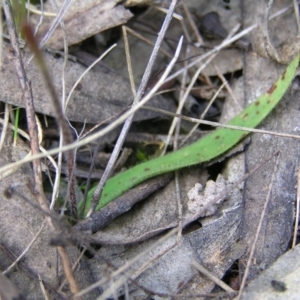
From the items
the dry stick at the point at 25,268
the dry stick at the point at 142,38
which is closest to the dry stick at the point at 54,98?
the dry stick at the point at 25,268

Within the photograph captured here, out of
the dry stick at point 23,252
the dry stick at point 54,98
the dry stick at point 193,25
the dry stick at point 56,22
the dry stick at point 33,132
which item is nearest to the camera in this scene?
the dry stick at point 54,98

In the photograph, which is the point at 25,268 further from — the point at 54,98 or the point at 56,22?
the point at 56,22

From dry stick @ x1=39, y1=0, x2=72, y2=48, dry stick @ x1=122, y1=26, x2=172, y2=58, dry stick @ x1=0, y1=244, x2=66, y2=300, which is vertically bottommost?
dry stick @ x1=0, y1=244, x2=66, y2=300

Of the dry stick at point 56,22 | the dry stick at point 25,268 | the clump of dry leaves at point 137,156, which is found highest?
the dry stick at point 56,22

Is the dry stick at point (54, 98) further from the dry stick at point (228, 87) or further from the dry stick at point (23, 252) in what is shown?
the dry stick at point (228, 87)

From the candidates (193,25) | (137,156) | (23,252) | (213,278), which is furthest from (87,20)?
(213,278)

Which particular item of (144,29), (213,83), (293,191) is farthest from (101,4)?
(293,191)

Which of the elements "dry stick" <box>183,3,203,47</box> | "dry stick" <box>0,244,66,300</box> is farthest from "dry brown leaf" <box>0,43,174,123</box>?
"dry stick" <box>0,244,66,300</box>

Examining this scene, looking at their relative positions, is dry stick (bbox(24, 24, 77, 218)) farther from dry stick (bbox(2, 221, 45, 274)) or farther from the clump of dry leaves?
dry stick (bbox(2, 221, 45, 274))
